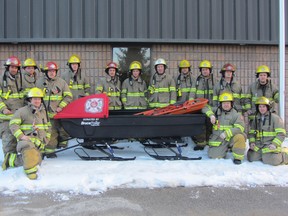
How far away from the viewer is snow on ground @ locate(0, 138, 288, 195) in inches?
205

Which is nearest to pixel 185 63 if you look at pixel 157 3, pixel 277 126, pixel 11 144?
pixel 157 3

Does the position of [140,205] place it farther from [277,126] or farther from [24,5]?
[24,5]

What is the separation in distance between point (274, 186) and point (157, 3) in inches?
217

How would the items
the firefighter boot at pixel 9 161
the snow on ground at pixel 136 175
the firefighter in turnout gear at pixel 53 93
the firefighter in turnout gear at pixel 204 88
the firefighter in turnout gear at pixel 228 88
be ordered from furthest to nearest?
the firefighter in turnout gear at pixel 204 88 → the firefighter in turnout gear at pixel 228 88 → the firefighter in turnout gear at pixel 53 93 → the firefighter boot at pixel 9 161 → the snow on ground at pixel 136 175

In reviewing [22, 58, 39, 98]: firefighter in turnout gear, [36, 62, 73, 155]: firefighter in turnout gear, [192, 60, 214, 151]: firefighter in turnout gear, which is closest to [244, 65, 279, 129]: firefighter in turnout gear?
[192, 60, 214, 151]: firefighter in turnout gear

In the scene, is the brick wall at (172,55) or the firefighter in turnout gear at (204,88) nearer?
the firefighter in turnout gear at (204,88)


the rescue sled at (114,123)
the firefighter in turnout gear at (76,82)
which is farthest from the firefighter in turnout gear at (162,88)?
the firefighter in turnout gear at (76,82)

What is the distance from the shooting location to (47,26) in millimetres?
8680

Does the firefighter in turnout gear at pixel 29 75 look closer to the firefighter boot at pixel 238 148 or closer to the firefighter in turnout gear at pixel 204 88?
the firefighter in turnout gear at pixel 204 88

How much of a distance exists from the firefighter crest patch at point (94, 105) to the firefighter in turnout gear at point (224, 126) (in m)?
2.02

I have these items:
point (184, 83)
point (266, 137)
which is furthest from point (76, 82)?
point (266, 137)

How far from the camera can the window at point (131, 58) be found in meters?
9.22

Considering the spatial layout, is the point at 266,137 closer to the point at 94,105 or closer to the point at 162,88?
the point at 162,88

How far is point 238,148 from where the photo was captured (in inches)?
251
